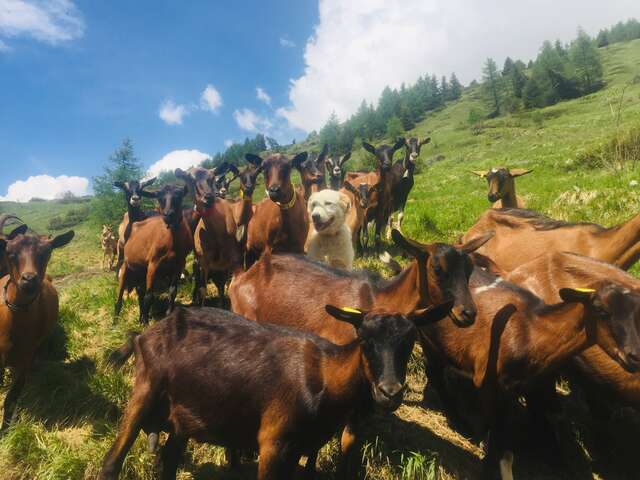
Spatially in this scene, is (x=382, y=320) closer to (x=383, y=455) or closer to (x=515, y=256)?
(x=383, y=455)

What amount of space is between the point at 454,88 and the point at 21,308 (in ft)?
578

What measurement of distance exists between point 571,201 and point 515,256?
6059mm

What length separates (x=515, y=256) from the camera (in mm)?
7152

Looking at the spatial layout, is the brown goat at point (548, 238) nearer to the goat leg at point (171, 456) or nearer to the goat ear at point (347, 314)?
the goat ear at point (347, 314)

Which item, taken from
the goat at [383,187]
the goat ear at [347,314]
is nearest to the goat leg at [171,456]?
the goat ear at [347,314]

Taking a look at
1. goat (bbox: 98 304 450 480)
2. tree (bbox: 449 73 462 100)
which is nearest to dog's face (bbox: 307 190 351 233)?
goat (bbox: 98 304 450 480)

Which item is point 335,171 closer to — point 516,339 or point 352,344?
point 516,339

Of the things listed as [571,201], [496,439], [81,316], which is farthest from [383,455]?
[571,201]

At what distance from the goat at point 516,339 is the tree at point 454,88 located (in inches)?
6737

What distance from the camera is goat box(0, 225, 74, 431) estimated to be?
5.02 m

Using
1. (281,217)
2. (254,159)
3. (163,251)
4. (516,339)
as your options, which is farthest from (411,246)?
(254,159)

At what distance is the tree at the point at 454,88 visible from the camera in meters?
159

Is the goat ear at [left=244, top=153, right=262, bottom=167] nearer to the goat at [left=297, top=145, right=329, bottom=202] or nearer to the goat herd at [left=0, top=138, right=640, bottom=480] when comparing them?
the goat herd at [left=0, top=138, right=640, bottom=480]

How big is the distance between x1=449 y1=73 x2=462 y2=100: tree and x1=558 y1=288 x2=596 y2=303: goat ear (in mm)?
171814
